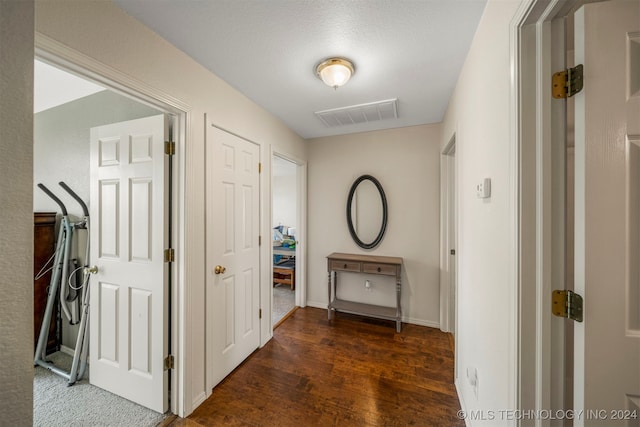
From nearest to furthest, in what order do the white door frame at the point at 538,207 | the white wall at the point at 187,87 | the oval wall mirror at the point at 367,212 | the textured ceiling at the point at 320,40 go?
the white door frame at the point at 538,207, the white wall at the point at 187,87, the textured ceiling at the point at 320,40, the oval wall mirror at the point at 367,212

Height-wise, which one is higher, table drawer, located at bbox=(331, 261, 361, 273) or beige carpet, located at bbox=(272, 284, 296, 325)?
table drawer, located at bbox=(331, 261, 361, 273)

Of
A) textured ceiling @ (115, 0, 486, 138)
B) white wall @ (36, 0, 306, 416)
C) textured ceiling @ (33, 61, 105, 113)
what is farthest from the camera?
textured ceiling @ (33, 61, 105, 113)

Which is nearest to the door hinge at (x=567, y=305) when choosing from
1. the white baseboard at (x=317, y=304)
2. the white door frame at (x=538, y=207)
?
the white door frame at (x=538, y=207)

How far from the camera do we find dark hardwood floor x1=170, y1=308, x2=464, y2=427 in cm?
159

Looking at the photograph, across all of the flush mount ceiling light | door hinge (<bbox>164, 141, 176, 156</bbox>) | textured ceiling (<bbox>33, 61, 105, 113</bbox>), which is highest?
textured ceiling (<bbox>33, 61, 105, 113</bbox>)

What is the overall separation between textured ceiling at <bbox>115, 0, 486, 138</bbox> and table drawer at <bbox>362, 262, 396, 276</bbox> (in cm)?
172

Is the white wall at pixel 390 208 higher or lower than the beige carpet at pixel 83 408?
higher

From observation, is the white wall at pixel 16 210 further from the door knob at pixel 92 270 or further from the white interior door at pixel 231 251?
the door knob at pixel 92 270

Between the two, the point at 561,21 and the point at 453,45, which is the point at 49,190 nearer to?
the point at 453,45

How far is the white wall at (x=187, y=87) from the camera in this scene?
108 centimetres

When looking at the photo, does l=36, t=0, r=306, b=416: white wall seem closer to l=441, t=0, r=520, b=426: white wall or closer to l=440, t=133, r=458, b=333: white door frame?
l=441, t=0, r=520, b=426: white wall

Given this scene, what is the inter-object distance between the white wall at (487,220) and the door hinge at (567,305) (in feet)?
0.36

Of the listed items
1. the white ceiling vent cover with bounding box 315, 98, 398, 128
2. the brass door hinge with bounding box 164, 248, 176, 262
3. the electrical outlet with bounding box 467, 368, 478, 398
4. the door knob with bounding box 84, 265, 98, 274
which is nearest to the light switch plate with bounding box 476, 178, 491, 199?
the electrical outlet with bounding box 467, 368, 478, 398

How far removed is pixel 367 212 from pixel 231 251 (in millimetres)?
1730
